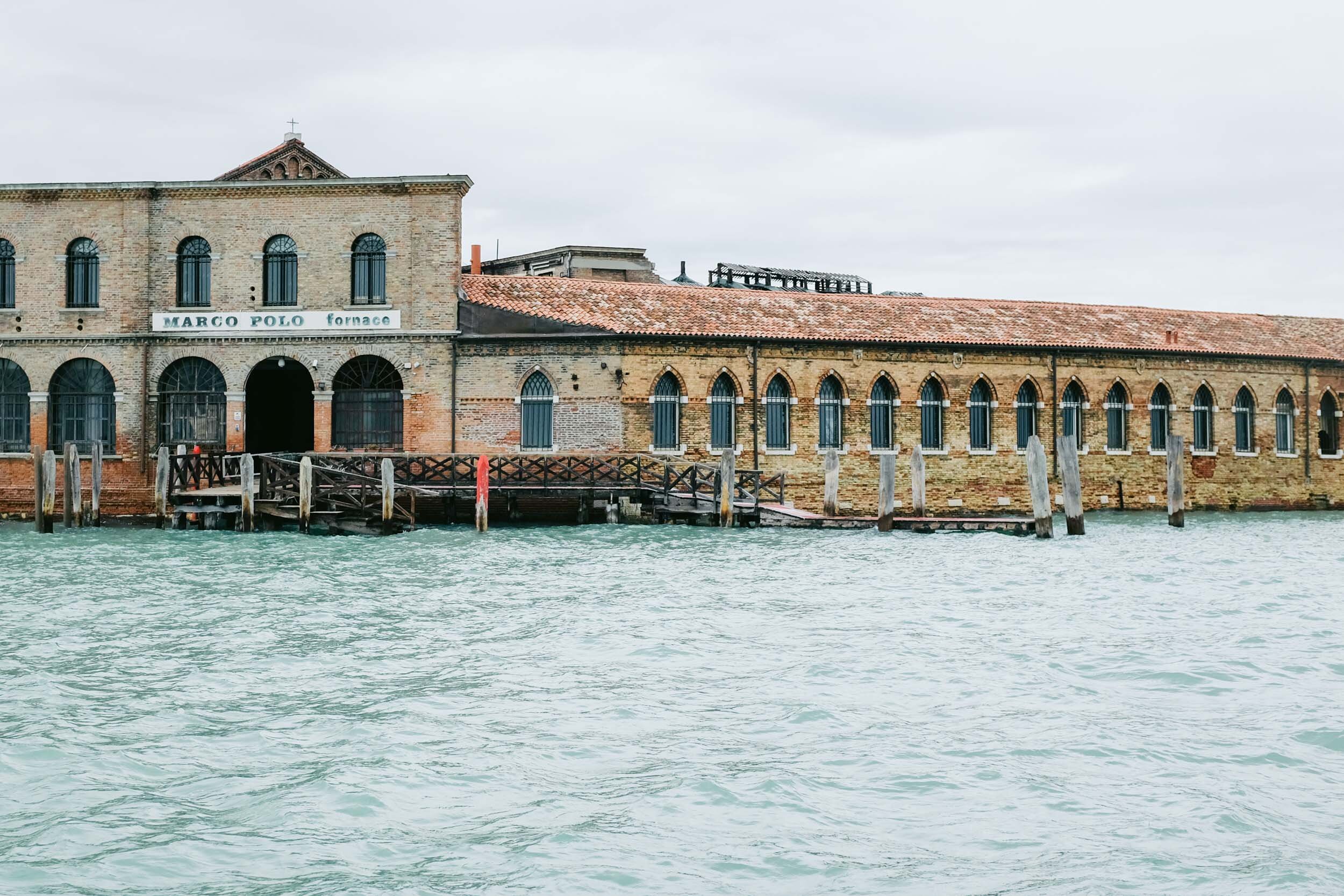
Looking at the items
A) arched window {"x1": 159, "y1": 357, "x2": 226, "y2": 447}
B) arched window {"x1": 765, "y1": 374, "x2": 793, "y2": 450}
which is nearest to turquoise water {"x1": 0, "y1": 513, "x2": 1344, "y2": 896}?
arched window {"x1": 159, "y1": 357, "x2": 226, "y2": 447}

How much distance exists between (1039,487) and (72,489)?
17301 millimetres

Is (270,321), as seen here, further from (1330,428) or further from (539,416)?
(1330,428)

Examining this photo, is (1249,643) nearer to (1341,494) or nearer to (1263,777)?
(1263,777)

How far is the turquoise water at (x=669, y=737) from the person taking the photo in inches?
255

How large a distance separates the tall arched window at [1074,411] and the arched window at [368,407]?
49.5 feet

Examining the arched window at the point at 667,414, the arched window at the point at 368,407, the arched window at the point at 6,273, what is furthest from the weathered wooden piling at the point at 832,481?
the arched window at the point at 6,273

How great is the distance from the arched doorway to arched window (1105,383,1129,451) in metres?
18.2

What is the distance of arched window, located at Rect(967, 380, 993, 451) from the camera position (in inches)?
1180

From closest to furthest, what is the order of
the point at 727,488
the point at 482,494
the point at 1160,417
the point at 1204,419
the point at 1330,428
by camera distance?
1. the point at 482,494
2. the point at 727,488
3. the point at 1160,417
4. the point at 1204,419
5. the point at 1330,428

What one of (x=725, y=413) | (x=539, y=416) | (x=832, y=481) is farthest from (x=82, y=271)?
(x=832, y=481)

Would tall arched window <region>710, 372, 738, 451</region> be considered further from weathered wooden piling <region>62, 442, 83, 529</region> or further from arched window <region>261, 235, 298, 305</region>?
weathered wooden piling <region>62, 442, 83, 529</region>

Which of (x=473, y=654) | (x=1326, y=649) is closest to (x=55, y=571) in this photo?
(x=473, y=654)

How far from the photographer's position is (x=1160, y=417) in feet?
104

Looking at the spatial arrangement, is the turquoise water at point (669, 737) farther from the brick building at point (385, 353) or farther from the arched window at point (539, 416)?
the brick building at point (385, 353)
